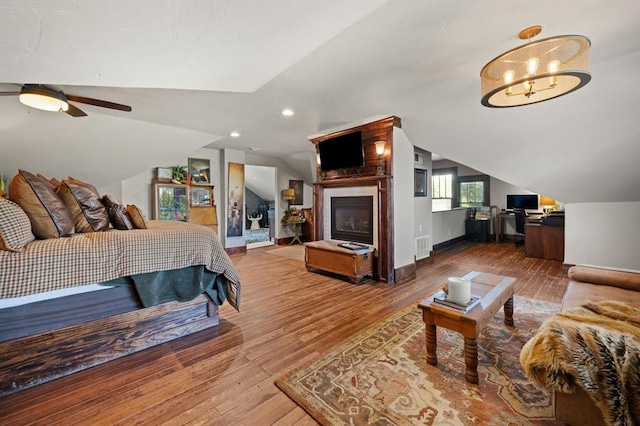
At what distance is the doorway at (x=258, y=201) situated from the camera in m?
8.80

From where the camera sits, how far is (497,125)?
10.9 feet

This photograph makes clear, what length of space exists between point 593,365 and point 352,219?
3.55m

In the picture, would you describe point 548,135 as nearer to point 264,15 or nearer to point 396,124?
point 396,124

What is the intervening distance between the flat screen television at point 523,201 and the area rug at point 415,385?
5782mm

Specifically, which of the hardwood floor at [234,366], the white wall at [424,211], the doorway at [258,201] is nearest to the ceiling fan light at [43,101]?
the hardwood floor at [234,366]

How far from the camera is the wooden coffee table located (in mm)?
1676

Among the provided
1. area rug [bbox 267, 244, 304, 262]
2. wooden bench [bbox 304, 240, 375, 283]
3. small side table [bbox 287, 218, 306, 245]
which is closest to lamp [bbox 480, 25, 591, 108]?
wooden bench [bbox 304, 240, 375, 283]

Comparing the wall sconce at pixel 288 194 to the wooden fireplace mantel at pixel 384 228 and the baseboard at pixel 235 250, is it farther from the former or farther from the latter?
the wooden fireplace mantel at pixel 384 228

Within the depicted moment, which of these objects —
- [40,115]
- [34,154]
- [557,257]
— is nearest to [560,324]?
[557,257]

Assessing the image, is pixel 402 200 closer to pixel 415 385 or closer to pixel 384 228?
pixel 384 228

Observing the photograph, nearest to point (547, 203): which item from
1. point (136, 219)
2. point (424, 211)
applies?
point (424, 211)

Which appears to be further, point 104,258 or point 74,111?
point 74,111

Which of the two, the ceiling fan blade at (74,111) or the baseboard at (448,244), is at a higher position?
the ceiling fan blade at (74,111)

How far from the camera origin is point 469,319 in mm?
1645
